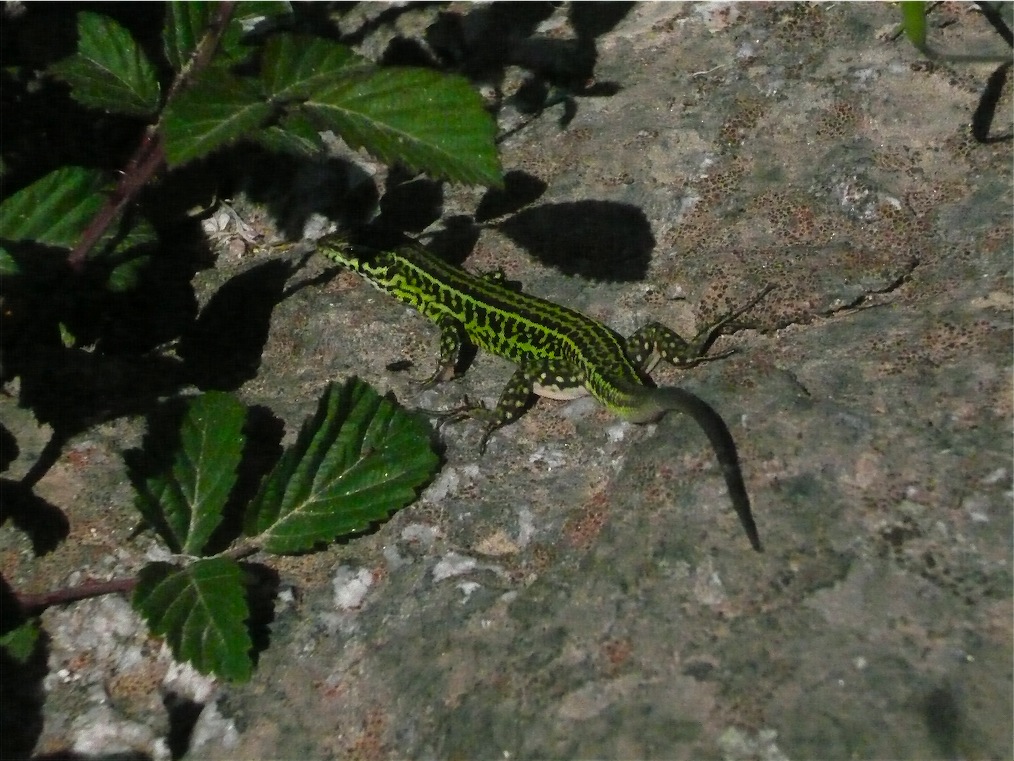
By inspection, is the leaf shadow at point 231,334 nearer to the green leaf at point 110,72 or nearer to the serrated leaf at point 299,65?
the green leaf at point 110,72

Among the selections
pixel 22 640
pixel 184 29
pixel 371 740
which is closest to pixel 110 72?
pixel 184 29

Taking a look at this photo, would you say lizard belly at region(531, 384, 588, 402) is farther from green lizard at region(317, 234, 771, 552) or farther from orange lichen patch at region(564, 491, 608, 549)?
orange lichen patch at region(564, 491, 608, 549)

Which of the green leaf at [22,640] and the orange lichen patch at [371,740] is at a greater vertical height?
the green leaf at [22,640]

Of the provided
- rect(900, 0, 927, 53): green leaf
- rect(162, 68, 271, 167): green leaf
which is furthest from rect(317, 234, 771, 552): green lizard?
rect(162, 68, 271, 167): green leaf

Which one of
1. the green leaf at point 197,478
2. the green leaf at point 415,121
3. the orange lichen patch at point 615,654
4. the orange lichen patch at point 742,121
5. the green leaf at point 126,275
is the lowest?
the orange lichen patch at point 615,654

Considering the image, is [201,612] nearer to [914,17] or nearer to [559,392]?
[559,392]

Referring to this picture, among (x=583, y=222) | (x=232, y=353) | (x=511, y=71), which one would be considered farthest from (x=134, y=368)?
(x=511, y=71)

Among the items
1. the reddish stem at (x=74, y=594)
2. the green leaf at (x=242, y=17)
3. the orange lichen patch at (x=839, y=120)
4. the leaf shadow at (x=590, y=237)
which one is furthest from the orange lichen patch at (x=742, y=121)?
the reddish stem at (x=74, y=594)
